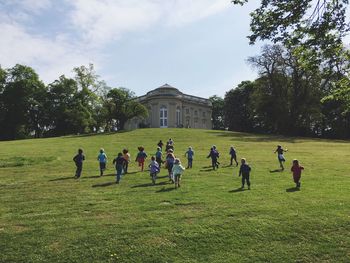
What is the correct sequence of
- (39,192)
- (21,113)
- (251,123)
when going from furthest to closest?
(251,123), (21,113), (39,192)

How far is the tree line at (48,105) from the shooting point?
81812 mm

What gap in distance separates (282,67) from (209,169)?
49831 mm

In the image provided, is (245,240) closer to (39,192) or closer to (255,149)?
(39,192)

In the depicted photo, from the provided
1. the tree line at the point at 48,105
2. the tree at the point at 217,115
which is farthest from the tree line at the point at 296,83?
the tree line at the point at 48,105

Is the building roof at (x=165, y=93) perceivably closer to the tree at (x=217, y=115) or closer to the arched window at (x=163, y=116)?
the arched window at (x=163, y=116)

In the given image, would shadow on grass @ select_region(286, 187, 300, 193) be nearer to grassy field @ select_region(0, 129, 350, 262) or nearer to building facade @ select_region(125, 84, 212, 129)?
grassy field @ select_region(0, 129, 350, 262)

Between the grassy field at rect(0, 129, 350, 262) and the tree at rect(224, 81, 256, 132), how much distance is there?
72.8 meters

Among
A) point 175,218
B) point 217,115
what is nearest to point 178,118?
point 217,115

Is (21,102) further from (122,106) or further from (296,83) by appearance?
(296,83)

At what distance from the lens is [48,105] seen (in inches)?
3393

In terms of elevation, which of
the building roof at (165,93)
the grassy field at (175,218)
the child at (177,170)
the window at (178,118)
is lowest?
the grassy field at (175,218)

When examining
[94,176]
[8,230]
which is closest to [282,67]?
[94,176]

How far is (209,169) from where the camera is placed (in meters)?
29.0

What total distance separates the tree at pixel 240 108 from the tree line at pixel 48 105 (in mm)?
30656
